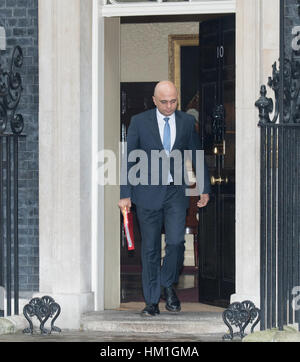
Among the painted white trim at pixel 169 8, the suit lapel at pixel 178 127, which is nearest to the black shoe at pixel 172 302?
the suit lapel at pixel 178 127

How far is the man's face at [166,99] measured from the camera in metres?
9.61

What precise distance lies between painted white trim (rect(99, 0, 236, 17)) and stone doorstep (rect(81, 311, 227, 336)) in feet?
8.47

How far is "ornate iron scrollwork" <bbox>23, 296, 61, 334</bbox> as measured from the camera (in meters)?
9.63

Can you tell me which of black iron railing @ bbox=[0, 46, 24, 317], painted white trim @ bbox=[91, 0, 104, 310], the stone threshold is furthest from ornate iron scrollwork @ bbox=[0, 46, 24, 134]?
the stone threshold

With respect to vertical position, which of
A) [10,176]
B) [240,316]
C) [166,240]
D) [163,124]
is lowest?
[240,316]

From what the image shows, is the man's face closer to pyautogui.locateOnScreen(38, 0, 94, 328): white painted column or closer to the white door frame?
the white door frame

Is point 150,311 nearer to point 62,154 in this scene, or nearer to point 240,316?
point 240,316

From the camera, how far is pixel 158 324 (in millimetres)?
9539

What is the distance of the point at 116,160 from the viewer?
10570 millimetres

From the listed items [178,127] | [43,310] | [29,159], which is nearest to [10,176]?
[29,159]

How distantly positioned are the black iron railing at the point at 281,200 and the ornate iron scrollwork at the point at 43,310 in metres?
1.79

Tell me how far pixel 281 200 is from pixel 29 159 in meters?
2.32
